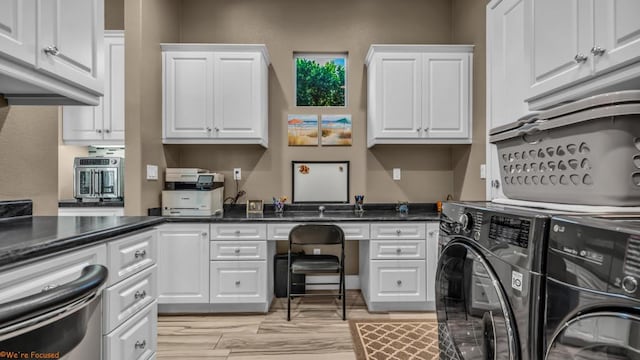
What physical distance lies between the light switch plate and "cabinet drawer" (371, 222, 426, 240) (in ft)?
6.51

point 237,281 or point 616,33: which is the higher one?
point 616,33

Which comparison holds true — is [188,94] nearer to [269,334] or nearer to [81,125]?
[81,125]

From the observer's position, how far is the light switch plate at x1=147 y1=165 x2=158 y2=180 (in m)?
2.72

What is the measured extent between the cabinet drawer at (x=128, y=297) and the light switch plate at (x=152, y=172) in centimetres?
143

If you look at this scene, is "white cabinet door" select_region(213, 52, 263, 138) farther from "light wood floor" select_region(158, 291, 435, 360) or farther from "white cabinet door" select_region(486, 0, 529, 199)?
"white cabinet door" select_region(486, 0, 529, 199)

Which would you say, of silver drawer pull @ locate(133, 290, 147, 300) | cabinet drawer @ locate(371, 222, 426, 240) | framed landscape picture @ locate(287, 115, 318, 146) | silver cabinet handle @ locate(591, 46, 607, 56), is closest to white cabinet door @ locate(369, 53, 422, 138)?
framed landscape picture @ locate(287, 115, 318, 146)

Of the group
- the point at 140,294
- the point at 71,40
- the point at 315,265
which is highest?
the point at 71,40

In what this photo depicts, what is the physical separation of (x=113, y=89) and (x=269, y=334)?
2.62 m

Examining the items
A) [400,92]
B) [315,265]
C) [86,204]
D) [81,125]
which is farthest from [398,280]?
[81,125]

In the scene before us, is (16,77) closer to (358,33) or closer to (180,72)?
(180,72)

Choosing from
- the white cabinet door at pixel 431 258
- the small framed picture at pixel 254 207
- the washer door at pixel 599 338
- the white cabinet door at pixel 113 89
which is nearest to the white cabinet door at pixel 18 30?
the washer door at pixel 599 338

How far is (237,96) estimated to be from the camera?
9.86 feet

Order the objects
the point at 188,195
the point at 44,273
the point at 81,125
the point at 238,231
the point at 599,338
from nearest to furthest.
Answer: the point at 599,338
the point at 44,273
the point at 238,231
the point at 188,195
the point at 81,125

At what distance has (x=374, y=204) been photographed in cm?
342
